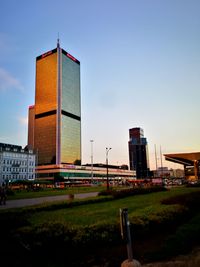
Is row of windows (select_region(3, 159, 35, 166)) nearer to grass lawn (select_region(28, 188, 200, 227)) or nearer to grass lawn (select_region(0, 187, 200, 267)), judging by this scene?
grass lawn (select_region(28, 188, 200, 227))

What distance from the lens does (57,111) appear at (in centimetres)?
17462

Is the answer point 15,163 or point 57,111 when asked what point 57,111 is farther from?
point 15,163

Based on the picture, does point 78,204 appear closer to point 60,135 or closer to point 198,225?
point 198,225

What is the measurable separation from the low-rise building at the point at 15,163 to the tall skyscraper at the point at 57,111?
26276 mm

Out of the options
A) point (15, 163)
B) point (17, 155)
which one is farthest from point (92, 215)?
point (17, 155)

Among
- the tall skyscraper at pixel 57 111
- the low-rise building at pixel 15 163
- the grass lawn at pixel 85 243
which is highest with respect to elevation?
the tall skyscraper at pixel 57 111

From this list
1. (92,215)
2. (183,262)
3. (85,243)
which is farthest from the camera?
(92,215)

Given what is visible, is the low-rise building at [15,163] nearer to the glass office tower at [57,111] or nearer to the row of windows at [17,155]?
the row of windows at [17,155]

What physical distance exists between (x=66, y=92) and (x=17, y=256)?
18476 centimetres

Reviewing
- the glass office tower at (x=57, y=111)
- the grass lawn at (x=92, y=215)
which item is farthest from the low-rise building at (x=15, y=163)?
the grass lawn at (x=92, y=215)

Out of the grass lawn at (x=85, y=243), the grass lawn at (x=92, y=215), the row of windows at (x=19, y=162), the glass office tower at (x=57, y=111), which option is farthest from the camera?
the glass office tower at (x=57, y=111)

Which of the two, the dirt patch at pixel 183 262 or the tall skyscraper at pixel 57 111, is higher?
the tall skyscraper at pixel 57 111

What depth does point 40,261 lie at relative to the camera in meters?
7.11

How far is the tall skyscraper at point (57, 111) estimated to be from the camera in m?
174
